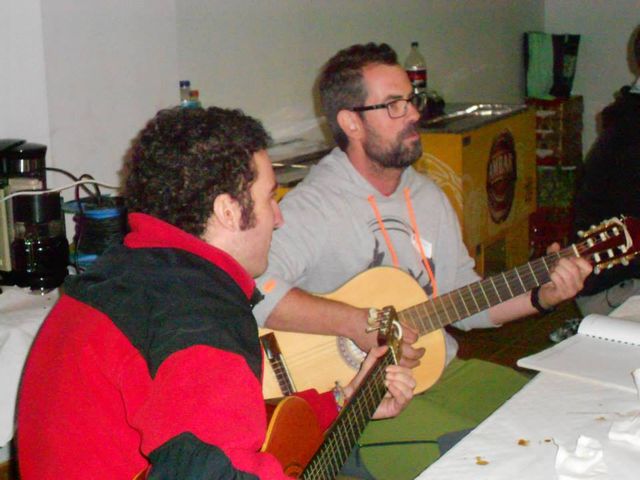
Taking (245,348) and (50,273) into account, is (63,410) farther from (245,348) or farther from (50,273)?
(50,273)

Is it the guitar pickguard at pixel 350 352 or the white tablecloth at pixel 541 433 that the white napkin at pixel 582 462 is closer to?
the white tablecloth at pixel 541 433

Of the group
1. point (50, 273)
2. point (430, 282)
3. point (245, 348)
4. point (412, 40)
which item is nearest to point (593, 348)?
point (430, 282)

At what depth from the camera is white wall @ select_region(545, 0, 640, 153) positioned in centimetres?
602

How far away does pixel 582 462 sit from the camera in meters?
1.33

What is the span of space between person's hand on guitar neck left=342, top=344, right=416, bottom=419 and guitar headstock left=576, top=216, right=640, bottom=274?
2.01 ft

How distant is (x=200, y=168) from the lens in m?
1.31

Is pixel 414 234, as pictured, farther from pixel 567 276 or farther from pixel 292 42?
pixel 292 42

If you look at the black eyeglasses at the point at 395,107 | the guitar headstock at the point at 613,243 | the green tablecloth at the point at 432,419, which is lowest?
the green tablecloth at the point at 432,419

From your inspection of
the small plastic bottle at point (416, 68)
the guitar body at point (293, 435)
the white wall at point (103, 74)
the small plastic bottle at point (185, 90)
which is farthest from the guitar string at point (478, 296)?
the small plastic bottle at point (416, 68)

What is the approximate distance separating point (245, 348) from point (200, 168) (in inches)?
11.3

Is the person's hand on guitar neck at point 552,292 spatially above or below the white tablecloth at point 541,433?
above

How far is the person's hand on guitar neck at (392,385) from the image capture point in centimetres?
178

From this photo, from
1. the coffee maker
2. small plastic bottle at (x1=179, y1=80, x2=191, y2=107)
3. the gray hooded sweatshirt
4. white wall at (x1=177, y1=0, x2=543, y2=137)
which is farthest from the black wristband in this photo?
white wall at (x1=177, y1=0, x2=543, y2=137)

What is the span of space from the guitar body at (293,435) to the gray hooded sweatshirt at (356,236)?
2.25 ft
